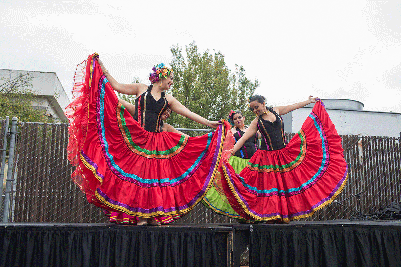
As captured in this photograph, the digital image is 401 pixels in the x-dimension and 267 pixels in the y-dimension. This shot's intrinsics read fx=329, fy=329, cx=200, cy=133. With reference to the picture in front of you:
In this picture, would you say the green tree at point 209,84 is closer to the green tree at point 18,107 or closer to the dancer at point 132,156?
the green tree at point 18,107

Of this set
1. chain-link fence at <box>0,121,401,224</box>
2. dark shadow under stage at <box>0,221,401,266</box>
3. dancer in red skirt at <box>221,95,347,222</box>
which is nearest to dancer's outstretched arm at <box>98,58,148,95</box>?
dancer in red skirt at <box>221,95,347,222</box>

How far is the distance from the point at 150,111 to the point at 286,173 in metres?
1.57

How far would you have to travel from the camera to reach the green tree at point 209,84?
706 inches

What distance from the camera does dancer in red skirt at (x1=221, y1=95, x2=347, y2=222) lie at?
3.37m

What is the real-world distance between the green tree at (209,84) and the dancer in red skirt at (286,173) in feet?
44.9

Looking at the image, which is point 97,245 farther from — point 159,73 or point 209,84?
point 209,84

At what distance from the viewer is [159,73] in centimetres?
327

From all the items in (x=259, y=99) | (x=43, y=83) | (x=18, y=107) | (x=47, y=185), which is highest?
(x=43, y=83)

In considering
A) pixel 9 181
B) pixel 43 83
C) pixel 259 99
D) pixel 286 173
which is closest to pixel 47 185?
pixel 9 181

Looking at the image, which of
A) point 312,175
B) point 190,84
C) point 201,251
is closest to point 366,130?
point 190,84

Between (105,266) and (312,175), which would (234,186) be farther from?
(105,266)

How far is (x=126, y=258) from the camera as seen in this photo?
265cm

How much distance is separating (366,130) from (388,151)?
1151cm

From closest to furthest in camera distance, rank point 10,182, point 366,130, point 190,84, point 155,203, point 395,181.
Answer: point 155,203 → point 10,182 → point 395,181 → point 366,130 → point 190,84
